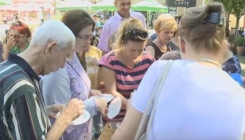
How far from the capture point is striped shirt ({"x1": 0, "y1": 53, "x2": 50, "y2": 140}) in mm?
1277

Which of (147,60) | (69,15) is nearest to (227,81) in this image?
(69,15)

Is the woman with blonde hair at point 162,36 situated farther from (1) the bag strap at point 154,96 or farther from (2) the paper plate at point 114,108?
(1) the bag strap at point 154,96

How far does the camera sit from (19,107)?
1.27m

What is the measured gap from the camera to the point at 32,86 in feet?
4.43

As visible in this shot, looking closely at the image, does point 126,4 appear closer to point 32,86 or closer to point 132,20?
point 132,20

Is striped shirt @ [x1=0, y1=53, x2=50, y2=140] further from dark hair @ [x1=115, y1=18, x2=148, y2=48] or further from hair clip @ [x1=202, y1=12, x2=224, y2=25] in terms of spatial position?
dark hair @ [x1=115, y1=18, x2=148, y2=48]

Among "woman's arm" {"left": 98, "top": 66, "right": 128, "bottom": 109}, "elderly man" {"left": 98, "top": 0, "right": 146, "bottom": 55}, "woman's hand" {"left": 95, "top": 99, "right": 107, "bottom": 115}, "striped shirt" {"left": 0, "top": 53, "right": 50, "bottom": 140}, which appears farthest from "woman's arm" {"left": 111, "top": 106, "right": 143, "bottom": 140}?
"elderly man" {"left": 98, "top": 0, "right": 146, "bottom": 55}

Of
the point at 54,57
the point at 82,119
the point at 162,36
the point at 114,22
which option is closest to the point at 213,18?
the point at 54,57

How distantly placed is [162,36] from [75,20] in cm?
160

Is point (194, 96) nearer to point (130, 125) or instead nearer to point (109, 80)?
point (130, 125)

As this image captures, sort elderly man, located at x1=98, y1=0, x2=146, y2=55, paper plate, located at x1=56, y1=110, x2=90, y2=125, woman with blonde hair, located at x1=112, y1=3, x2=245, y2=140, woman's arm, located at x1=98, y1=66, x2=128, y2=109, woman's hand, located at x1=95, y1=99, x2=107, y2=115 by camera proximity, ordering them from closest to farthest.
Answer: woman with blonde hair, located at x1=112, y1=3, x2=245, y2=140
paper plate, located at x1=56, y1=110, x2=90, y2=125
woman's hand, located at x1=95, y1=99, x2=107, y2=115
woman's arm, located at x1=98, y1=66, x2=128, y2=109
elderly man, located at x1=98, y1=0, x2=146, y2=55

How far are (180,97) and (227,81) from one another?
0.64 ft

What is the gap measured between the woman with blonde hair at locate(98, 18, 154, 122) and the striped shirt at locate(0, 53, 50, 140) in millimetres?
1251

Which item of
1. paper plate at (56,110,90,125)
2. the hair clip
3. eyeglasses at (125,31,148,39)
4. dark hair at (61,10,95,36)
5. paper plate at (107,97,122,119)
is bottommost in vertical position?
paper plate at (107,97,122,119)
